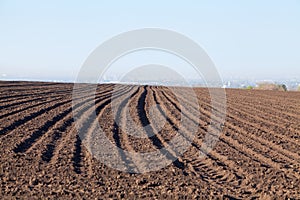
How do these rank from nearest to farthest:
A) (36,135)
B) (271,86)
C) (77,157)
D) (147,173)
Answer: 1. (147,173)
2. (77,157)
3. (36,135)
4. (271,86)

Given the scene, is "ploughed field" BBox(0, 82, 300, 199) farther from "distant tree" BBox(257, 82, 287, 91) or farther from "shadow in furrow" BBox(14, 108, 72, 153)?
"distant tree" BBox(257, 82, 287, 91)

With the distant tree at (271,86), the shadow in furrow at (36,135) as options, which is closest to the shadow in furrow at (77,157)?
the shadow in furrow at (36,135)

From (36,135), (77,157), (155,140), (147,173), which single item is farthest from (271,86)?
(147,173)

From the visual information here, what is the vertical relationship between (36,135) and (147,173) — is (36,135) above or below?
above

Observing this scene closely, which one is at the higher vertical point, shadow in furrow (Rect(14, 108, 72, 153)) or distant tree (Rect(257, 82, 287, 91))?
distant tree (Rect(257, 82, 287, 91))

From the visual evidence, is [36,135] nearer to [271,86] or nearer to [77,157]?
[77,157]

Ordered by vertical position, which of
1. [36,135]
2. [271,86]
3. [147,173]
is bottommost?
[147,173]

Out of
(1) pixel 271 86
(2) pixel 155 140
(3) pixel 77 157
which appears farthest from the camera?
(1) pixel 271 86

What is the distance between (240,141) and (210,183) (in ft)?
12.9

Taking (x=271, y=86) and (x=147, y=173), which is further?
(x=271, y=86)

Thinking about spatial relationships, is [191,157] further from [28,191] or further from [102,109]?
[102,109]

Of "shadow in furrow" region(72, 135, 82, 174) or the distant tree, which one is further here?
the distant tree

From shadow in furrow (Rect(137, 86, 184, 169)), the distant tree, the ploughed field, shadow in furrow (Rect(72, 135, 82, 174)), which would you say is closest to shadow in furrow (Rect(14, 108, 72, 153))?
the ploughed field

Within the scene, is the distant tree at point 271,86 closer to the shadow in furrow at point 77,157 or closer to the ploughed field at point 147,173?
the ploughed field at point 147,173
